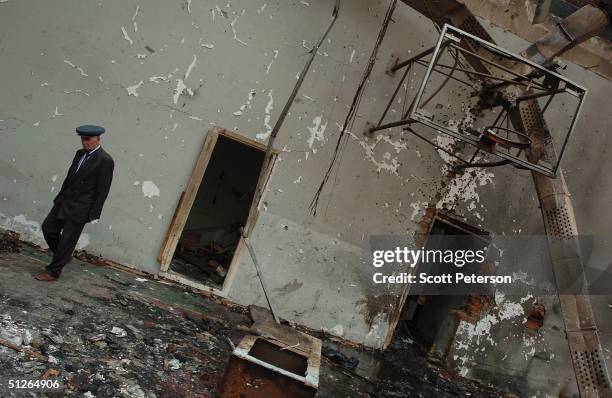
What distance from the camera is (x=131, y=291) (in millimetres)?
5047

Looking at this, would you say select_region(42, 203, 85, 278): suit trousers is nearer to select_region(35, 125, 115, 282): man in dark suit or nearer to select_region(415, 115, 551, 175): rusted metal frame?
select_region(35, 125, 115, 282): man in dark suit

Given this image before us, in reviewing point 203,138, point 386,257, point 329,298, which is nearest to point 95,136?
point 203,138

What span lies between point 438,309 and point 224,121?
4.33 meters

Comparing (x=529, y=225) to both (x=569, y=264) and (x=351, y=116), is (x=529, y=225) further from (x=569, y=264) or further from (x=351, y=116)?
(x=351, y=116)

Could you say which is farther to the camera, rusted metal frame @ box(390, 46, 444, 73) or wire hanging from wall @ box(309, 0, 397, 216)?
wire hanging from wall @ box(309, 0, 397, 216)

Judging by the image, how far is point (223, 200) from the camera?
9.09m

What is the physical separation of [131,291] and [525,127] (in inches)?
194

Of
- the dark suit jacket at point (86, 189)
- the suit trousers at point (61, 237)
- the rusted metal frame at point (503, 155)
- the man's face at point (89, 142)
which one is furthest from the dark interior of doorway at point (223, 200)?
the rusted metal frame at point (503, 155)

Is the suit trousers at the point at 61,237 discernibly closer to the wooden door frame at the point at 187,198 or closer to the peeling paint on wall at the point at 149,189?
the peeling paint on wall at the point at 149,189

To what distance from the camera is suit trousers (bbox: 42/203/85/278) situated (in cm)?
448

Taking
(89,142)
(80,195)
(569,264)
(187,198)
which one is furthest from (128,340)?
(569,264)

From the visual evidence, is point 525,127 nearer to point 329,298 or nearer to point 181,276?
point 329,298

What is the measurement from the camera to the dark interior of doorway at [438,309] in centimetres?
657

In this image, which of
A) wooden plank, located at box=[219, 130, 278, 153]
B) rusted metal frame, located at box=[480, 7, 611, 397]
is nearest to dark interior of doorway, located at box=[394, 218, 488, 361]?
rusted metal frame, located at box=[480, 7, 611, 397]
